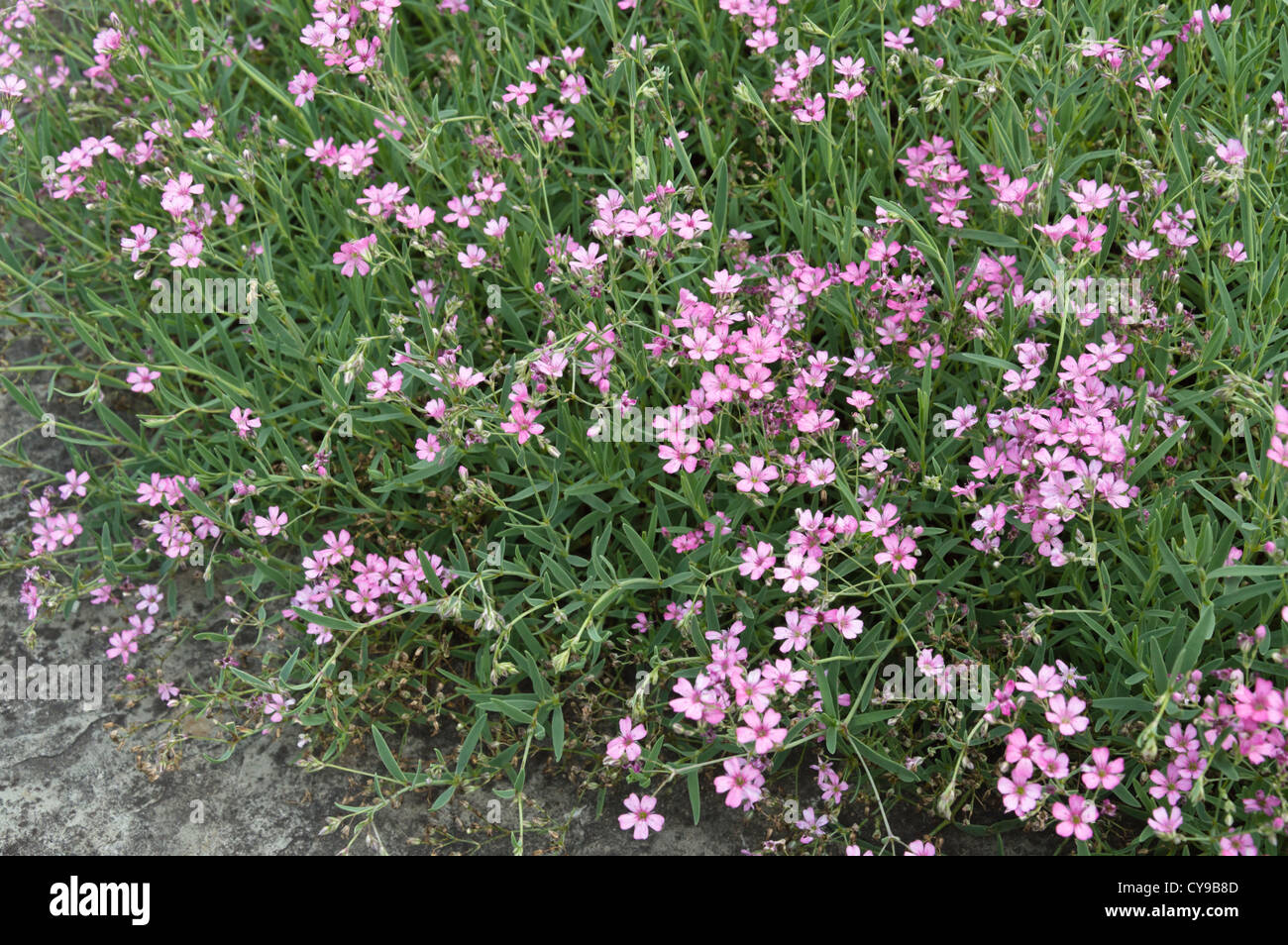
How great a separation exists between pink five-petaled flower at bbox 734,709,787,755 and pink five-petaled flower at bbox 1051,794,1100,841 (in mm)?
600

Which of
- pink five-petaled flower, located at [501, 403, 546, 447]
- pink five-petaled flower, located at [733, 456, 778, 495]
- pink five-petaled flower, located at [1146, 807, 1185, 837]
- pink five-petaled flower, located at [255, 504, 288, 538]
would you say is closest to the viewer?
pink five-petaled flower, located at [1146, 807, 1185, 837]

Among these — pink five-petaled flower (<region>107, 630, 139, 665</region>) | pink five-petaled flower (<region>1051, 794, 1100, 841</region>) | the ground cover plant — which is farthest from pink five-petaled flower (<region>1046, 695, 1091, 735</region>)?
pink five-petaled flower (<region>107, 630, 139, 665</region>)

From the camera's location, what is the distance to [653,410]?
301cm

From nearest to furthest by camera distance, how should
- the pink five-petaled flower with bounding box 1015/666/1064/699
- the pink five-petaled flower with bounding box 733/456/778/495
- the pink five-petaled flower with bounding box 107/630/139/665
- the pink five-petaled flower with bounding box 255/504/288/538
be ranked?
the pink five-petaled flower with bounding box 1015/666/1064/699 < the pink five-petaled flower with bounding box 733/456/778/495 < the pink five-petaled flower with bounding box 255/504/288/538 < the pink five-petaled flower with bounding box 107/630/139/665

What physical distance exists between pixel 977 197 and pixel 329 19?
6.29 ft

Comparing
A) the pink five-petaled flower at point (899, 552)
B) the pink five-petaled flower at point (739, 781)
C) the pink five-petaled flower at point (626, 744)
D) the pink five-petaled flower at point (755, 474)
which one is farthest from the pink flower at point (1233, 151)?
the pink five-petaled flower at point (626, 744)

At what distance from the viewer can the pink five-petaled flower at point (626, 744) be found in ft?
8.46

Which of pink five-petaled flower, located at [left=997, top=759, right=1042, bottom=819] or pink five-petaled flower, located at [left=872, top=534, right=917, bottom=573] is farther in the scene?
pink five-petaled flower, located at [left=872, top=534, right=917, bottom=573]

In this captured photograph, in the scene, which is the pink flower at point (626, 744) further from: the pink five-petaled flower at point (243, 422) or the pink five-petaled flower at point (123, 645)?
the pink five-petaled flower at point (123, 645)

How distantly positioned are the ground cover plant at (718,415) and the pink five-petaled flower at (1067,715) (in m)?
0.02

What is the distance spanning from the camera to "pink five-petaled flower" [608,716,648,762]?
8.46 feet

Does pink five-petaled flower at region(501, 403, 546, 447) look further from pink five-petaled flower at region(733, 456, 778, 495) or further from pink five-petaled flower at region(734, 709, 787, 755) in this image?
pink five-petaled flower at region(734, 709, 787, 755)
